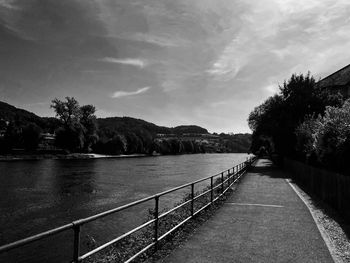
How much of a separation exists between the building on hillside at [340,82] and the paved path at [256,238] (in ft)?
131

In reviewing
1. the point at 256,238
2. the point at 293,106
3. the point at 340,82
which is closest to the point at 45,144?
the point at 293,106

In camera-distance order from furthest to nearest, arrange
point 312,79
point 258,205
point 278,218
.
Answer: point 312,79 → point 258,205 → point 278,218

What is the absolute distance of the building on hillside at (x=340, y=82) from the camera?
47625 millimetres

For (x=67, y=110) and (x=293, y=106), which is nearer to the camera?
(x=293, y=106)

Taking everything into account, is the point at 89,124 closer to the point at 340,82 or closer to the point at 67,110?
the point at 67,110

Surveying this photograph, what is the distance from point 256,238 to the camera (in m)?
8.17

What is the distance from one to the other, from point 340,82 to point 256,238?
48857 millimetres

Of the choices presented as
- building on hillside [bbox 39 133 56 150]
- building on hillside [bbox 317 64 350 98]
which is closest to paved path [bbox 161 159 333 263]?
building on hillside [bbox 317 64 350 98]

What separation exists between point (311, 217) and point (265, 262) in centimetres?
534

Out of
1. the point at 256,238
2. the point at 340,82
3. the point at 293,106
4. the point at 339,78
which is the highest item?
the point at 339,78

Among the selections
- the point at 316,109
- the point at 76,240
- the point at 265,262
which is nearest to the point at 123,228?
the point at 265,262

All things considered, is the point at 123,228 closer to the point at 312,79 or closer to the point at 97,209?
the point at 97,209

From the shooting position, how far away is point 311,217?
1088cm

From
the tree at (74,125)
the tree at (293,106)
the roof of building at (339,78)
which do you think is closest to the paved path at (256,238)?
the tree at (293,106)
